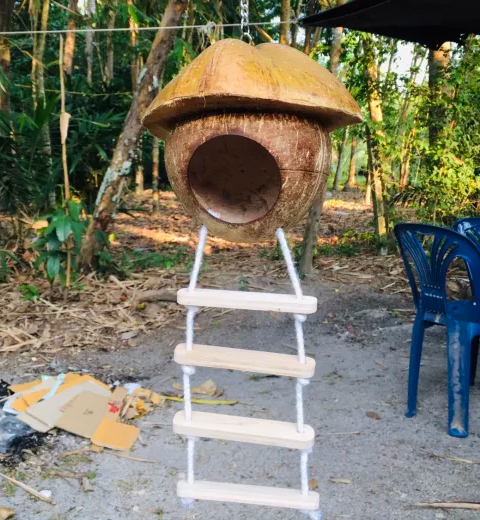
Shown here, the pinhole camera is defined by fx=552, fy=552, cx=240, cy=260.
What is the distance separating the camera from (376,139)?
551cm

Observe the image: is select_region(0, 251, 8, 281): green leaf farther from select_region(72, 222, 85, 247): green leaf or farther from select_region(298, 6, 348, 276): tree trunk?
select_region(298, 6, 348, 276): tree trunk

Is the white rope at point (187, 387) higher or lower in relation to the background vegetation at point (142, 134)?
lower

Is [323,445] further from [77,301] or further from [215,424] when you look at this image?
[77,301]

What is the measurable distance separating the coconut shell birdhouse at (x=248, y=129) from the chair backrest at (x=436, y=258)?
123 centimetres

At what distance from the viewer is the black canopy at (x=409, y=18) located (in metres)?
3.25

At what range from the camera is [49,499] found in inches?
88.7

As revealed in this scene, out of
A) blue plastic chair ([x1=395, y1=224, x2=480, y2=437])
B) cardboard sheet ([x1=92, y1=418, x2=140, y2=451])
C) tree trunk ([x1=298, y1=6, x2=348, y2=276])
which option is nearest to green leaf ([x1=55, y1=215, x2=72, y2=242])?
cardboard sheet ([x1=92, y1=418, x2=140, y2=451])

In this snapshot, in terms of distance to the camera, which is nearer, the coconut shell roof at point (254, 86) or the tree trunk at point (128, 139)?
the coconut shell roof at point (254, 86)

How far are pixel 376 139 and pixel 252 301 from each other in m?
4.32

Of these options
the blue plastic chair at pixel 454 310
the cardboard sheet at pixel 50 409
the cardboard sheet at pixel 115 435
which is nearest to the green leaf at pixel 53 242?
the cardboard sheet at pixel 50 409

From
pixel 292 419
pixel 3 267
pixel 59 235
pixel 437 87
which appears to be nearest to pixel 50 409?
pixel 292 419

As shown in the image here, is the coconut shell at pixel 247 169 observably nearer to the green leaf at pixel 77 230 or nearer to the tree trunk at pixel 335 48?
the green leaf at pixel 77 230

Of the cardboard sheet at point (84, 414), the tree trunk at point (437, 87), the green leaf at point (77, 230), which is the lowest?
the cardboard sheet at point (84, 414)

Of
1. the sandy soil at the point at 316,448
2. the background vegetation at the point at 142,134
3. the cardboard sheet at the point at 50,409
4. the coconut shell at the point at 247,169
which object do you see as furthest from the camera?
the background vegetation at the point at 142,134
